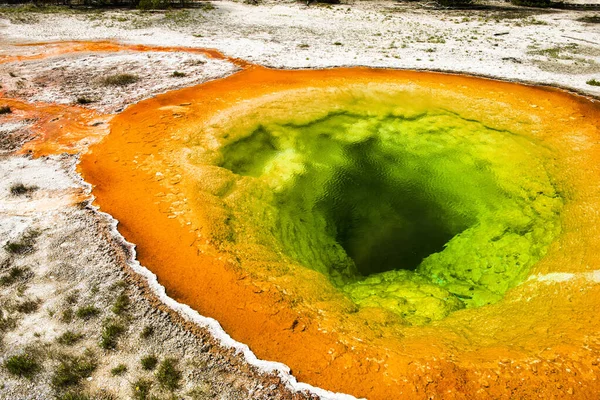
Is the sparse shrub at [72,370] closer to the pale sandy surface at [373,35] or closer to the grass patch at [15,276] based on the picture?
the grass patch at [15,276]

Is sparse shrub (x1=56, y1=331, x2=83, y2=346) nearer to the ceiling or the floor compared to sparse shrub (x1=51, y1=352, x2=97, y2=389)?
nearer to the ceiling

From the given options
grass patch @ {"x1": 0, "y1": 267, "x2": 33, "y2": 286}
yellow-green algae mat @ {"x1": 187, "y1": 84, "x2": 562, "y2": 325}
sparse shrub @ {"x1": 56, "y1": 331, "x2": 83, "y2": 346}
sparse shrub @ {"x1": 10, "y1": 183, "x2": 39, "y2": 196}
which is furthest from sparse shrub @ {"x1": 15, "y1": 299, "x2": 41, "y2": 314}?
sparse shrub @ {"x1": 10, "y1": 183, "x2": 39, "y2": 196}

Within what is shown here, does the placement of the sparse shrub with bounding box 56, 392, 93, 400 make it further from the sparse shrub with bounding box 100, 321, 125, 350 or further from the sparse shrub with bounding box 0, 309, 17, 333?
the sparse shrub with bounding box 0, 309, 17, 333

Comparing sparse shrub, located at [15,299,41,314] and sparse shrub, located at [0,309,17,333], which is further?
sparse shrub, located at [15,299,41,314]

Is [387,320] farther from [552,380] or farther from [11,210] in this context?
[11,210]

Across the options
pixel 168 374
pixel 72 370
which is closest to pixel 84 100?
pixel 72 370

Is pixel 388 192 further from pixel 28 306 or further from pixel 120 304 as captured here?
pixel 28 306
